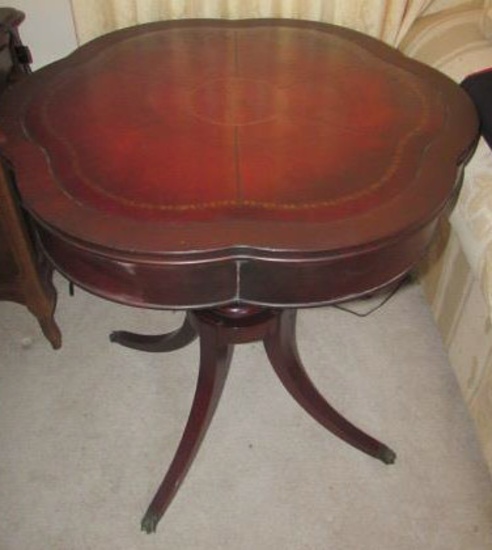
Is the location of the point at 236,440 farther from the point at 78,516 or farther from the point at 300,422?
the point at 78,516

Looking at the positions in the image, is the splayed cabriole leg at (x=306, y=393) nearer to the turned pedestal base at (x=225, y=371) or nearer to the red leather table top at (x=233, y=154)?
the turned pedestal base at (x=225, y=371)

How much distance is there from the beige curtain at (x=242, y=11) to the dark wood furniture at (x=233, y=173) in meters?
0.24

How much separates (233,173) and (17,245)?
70 centimetres

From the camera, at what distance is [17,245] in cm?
119

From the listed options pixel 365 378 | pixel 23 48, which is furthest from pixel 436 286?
pixel 23 48

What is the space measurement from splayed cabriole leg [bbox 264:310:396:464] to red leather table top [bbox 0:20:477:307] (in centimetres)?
39

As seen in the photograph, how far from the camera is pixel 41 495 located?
43.4 inches

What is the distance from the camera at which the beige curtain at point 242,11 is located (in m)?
1.27

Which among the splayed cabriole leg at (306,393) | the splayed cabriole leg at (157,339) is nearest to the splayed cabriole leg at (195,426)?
the splayed cabriole leg at (306,393)

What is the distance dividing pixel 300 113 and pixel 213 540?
2.76 ft

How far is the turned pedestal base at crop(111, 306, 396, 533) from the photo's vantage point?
95cm

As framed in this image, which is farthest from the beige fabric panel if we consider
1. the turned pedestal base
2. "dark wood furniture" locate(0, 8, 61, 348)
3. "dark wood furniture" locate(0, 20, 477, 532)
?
"dark wood furniture" locate(0, 8, 61, 348)

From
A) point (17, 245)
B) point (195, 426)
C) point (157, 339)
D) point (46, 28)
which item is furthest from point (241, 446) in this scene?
point (46, 28)

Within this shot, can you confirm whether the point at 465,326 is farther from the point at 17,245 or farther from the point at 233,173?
the point at 17,245
